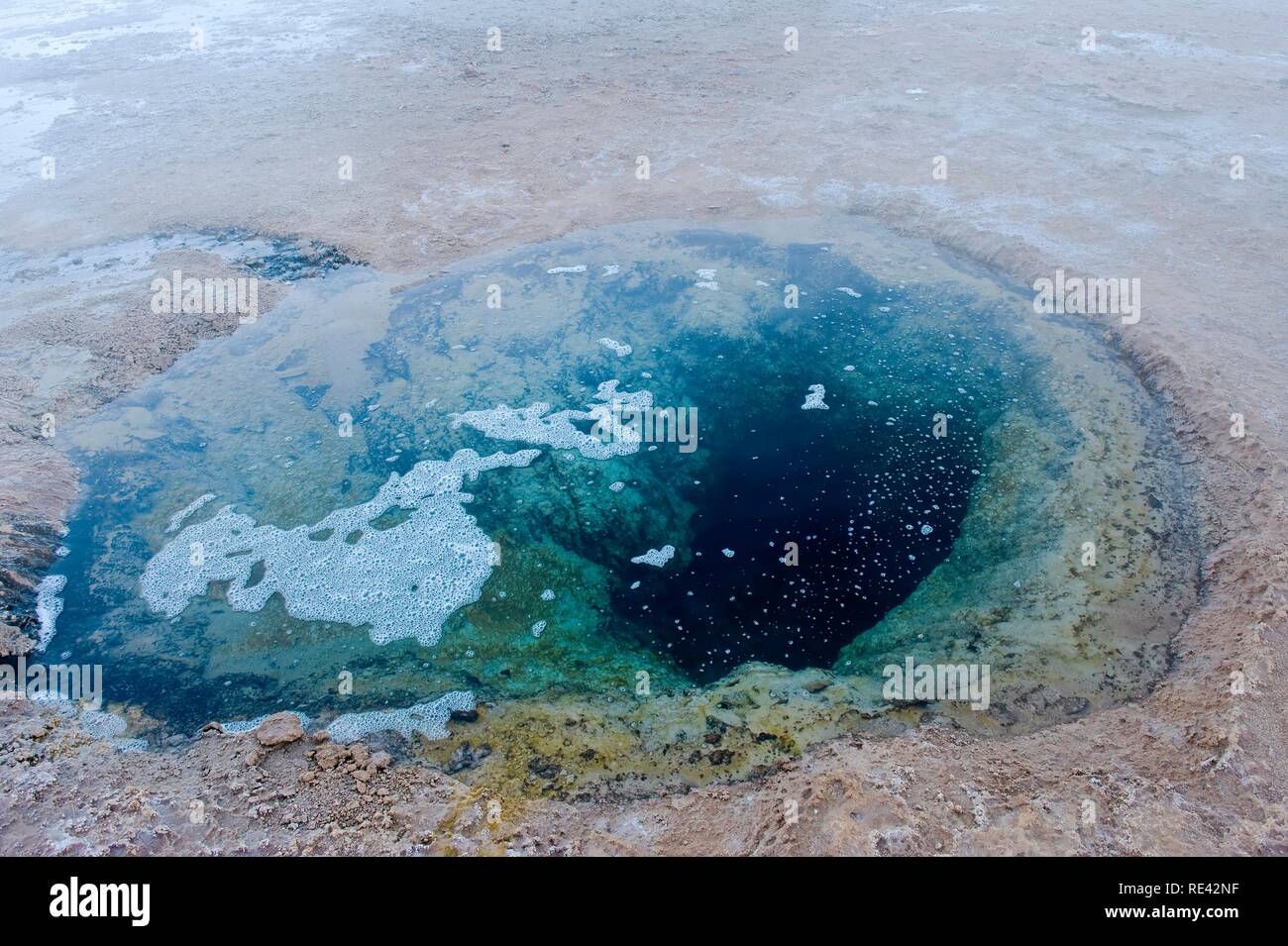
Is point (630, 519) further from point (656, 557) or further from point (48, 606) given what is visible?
point (48, 606)

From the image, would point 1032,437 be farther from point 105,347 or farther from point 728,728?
point 105,347

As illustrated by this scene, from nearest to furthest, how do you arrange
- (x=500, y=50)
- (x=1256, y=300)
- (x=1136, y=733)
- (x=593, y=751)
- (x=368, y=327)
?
(x=1136, y=733)
(x=593, y=751)
(x=1256, y=300)
(x=368, y=327)
(x=500, y=50)

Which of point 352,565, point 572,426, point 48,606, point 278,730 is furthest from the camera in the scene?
point 572,426

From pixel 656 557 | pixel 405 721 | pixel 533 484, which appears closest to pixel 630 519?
pixel 656 557

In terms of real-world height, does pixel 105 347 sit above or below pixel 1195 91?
below
